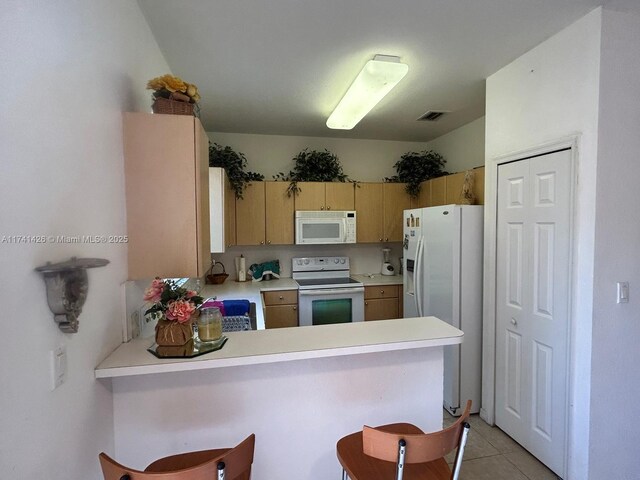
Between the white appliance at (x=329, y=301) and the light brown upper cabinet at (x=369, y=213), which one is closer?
the white appliance at (x=329, y=301)

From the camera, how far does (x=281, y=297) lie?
3.54 meters

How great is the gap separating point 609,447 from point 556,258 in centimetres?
106

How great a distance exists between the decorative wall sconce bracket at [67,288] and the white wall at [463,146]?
11.7 feet

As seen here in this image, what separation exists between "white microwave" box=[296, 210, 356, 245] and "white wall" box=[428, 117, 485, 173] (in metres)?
1.36

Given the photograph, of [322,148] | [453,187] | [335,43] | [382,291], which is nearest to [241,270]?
[382,291]

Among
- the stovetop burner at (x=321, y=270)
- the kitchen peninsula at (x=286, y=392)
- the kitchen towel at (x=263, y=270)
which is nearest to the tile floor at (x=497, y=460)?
the kitchen peninsula at (x=286, y=392)

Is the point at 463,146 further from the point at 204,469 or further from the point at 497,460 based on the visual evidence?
the point at 204,469

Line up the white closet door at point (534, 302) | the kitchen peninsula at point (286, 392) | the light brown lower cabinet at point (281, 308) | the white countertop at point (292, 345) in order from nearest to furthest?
the white countertop at point (292, 345) < the kitchen peninsula at point (286, 392) < the white closet door at point (534, 302) < the light brown lower cabinet at point (281, 308)

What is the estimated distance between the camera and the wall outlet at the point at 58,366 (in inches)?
34.3

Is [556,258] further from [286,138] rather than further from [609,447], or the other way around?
[286,138]

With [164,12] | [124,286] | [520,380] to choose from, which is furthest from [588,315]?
[164,12]

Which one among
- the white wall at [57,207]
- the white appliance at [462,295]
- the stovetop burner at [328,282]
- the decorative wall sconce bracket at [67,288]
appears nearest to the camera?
the white wall at [57,207]

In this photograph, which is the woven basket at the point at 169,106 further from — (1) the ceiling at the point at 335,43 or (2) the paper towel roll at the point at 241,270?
(2) the paper towel roll at the point at 241,270

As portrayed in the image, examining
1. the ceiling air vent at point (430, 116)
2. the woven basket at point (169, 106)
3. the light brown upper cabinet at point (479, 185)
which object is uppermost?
the ceiling air vent at point (430, 116)
